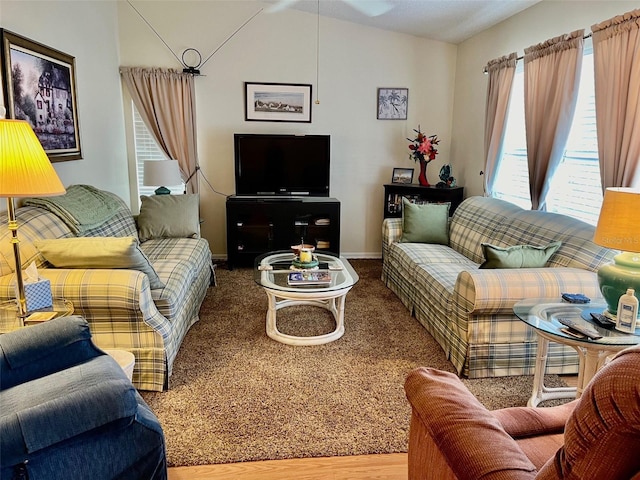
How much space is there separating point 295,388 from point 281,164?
297 cm

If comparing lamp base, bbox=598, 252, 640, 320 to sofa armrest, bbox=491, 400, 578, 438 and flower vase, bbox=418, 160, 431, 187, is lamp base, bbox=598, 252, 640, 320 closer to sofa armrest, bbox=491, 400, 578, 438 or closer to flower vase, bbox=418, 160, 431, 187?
sofa armrest, bbox=491, 400, 578, 438

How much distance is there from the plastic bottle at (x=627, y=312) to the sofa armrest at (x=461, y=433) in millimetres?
1066

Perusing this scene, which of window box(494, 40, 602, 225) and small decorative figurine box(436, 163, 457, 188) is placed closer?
window box(494, 40, 602, 225)

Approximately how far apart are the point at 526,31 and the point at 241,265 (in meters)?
3.47

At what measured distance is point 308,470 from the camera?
77.7 inches

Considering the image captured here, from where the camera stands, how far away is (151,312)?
2.53 meters

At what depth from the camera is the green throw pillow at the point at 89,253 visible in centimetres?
245

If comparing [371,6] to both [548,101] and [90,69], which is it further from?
[90,69]

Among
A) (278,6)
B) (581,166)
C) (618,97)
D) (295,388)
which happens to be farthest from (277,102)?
(295,388)

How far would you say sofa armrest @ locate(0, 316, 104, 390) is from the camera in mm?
1542

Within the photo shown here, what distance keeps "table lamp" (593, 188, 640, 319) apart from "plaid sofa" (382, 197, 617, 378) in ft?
1.32

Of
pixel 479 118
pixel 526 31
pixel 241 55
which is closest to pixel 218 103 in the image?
pixel 241 55

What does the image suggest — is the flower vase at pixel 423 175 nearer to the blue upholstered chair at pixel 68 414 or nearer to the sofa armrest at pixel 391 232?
the sofa armrest at pixel 391 232

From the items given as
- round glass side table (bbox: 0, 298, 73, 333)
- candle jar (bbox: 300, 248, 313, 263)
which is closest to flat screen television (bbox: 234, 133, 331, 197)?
candle jar (bbox: 300, 248, 313, 263)
